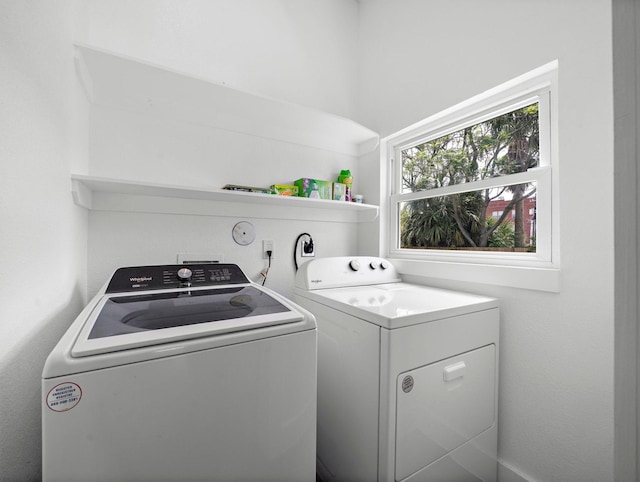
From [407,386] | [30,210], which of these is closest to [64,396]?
[30,210]

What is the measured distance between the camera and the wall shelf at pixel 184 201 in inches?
49.0

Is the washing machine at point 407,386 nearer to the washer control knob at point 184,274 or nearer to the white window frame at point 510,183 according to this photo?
the white window frame at point 510,183

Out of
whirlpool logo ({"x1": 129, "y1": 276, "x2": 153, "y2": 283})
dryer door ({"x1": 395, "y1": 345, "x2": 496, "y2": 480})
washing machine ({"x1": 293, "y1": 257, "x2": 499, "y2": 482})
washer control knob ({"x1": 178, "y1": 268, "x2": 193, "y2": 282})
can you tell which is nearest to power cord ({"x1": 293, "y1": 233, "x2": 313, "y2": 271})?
washing machine ({"x1": 293, "y1": 257, "x2": 499, "y2": 482})

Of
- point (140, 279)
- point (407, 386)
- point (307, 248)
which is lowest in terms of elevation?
point (407, 386)

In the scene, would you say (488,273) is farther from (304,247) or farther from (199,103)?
(199,103)

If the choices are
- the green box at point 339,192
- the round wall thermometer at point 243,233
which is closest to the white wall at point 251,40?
the green box at point 339,192

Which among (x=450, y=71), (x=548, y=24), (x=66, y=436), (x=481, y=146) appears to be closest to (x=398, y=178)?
(x=481, y=146)

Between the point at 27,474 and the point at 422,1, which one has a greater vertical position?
the point at 422,1

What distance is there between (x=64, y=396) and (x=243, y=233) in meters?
1.25

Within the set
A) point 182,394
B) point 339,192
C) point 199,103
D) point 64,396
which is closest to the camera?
point 64,396

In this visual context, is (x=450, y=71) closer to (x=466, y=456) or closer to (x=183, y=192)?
(x=183, y=192)

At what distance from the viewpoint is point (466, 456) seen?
1255 mm

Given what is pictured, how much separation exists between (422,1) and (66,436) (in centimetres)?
262

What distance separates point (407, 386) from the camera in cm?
106
